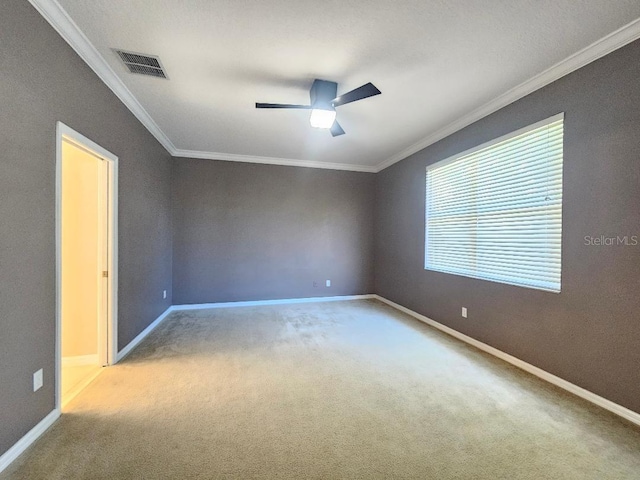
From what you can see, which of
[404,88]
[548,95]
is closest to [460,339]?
[548,95]

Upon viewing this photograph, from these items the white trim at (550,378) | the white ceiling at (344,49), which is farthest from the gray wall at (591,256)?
the white ceiling at (344,49)

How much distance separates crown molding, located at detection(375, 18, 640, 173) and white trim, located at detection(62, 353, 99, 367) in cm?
491

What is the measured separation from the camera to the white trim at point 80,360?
2.87 meters

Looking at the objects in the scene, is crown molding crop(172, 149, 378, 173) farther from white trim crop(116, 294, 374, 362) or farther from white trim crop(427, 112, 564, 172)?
white trim crop(116, 294, 374, 362)

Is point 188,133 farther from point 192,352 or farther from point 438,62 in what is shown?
point 438,62

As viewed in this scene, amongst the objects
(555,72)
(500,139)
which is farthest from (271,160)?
(555,72)

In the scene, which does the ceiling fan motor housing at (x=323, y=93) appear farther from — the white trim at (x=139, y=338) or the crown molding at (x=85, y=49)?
the white trim at (x=139, y=338)

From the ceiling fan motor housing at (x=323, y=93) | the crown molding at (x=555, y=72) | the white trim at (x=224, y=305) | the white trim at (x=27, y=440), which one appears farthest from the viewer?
the white trim at (x=224, y=305)

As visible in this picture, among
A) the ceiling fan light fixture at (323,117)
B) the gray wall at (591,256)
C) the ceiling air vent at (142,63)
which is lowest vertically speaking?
the gray wall at (591,256)

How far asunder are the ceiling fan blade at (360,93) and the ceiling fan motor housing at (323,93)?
0.32 ft

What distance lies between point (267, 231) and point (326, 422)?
13.0 feet

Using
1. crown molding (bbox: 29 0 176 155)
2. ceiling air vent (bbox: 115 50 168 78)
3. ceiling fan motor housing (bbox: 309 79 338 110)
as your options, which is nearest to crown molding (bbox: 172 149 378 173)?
crown molding (bbox: 29 0 176 155)

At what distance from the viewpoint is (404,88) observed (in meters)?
2.86

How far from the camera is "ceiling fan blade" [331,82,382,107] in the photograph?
2.30m
